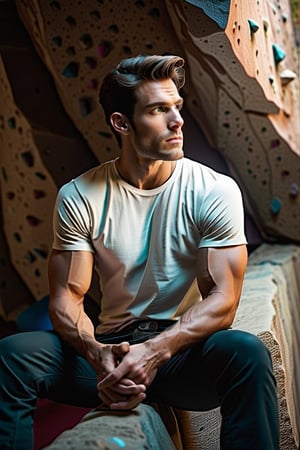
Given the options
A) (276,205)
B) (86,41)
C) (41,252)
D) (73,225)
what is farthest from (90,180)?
(41,252)

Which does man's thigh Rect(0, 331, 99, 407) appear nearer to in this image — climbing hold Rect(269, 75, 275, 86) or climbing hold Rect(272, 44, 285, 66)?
climbing hold Rect(269, 75, 275, 86)

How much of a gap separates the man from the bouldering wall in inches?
28.1

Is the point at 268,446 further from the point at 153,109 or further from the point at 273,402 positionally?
the point at 153,109

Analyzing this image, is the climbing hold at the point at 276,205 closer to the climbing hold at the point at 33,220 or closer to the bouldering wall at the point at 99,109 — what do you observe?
the bouldering wall at the point at 99,109

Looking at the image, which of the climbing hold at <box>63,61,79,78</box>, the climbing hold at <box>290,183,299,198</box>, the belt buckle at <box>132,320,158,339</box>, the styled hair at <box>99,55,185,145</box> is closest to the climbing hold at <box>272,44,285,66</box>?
the climbing hold at <box>290,183,299,198</box>

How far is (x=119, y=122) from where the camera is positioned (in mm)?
1924

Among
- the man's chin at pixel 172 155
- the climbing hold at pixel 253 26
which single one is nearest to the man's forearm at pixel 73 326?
the man's chin at pixel 172 155

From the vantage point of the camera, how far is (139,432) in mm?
1540

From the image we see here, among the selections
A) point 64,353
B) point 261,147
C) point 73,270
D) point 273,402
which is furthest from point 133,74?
point 261,147

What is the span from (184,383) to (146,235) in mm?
372

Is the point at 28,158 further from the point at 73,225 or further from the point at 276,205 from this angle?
the point at 73,225

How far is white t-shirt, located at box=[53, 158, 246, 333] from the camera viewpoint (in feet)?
6.11

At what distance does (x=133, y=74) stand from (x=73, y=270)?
50 cm

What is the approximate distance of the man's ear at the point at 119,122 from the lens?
1918 millimetres
